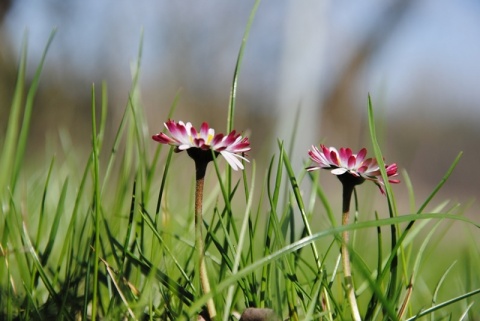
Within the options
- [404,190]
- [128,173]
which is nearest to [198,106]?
[404,190]

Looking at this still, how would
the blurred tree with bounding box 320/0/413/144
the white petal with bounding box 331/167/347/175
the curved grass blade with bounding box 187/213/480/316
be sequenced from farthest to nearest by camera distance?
1. the blurred tree with bounding box 320/0/413/144
2. the white petal with bounding box 331/167/347/175
3. the curved grass blade with bounding box 187/213/480/316

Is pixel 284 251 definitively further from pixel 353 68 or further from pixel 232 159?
pixel 353 68

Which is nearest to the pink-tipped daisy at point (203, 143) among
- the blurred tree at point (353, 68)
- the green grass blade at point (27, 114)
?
the green grass blade at point (27, 114)

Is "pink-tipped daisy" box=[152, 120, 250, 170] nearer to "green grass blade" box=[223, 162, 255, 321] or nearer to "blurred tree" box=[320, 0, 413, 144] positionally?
"green grass blade" box=[223, 162, 255, 321]

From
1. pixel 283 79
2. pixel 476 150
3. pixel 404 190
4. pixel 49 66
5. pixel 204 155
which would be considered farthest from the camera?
pixel 476 150

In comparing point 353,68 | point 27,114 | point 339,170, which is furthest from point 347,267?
point 353,68

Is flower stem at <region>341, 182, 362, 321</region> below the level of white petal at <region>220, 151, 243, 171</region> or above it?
below

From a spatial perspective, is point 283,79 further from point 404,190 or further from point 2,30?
point 404,190

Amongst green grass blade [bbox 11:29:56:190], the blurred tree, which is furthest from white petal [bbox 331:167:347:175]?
the blurred tree
